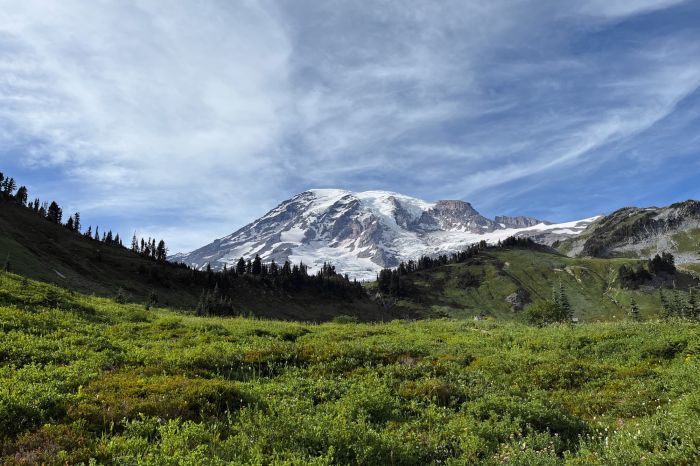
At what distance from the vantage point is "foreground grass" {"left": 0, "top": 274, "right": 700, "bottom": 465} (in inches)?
343

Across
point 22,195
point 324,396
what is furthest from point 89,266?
point 324,396

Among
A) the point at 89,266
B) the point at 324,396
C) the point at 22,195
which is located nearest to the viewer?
the point at 324,396

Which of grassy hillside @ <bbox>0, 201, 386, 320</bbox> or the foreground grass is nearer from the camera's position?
the foreground grass

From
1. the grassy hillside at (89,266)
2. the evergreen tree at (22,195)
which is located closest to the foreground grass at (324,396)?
the grassy hillside at (89,266)

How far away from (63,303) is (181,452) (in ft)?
66.7

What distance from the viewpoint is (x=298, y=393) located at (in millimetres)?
13039

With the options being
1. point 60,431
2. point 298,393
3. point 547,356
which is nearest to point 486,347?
point 547,356

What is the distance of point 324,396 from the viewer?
13.0 meters

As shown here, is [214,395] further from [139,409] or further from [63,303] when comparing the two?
[63,303]

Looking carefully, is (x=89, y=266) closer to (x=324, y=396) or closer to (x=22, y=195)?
(x=22, y=195)

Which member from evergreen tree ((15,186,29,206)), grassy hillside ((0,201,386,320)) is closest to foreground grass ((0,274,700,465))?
grassy hillside ((0,201,386,320))

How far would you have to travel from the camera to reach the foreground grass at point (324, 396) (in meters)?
8.70

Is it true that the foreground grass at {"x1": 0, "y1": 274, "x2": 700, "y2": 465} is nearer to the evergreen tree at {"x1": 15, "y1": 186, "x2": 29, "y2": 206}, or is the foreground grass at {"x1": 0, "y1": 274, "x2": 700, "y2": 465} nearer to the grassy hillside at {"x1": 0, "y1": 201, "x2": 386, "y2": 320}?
the grassy hillside at {"x1": 0, "y1": 201, "x2": 386, "y2": 320}

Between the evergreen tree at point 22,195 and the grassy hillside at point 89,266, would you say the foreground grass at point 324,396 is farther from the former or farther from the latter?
the evergreen tree at point 22,195
